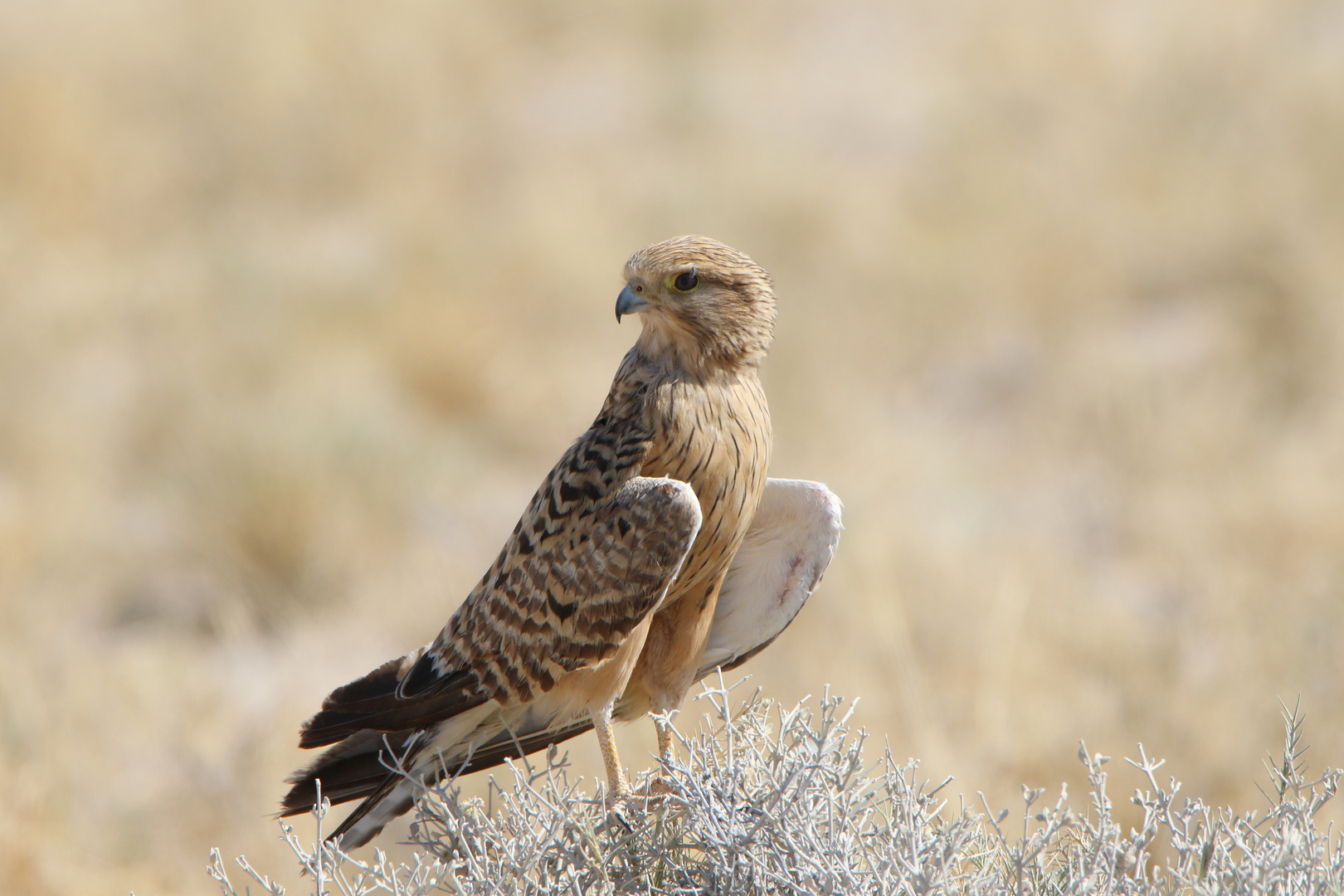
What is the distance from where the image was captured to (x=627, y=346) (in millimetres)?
9797

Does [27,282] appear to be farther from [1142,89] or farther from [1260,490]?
[1142,89]

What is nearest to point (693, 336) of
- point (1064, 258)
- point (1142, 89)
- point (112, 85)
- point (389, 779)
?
point (389, 779)

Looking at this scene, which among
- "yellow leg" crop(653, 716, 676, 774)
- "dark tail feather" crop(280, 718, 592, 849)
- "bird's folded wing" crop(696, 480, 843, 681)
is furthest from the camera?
"bird's folded wing" crop(696, 480, 843, 681)

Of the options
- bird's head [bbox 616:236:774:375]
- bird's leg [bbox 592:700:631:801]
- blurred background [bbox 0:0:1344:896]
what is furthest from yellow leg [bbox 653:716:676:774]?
blurred background [bbox 0:0:1344:896]

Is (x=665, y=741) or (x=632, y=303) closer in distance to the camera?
(x=665, y=741)

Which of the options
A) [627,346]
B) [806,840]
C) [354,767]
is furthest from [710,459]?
[627,346]

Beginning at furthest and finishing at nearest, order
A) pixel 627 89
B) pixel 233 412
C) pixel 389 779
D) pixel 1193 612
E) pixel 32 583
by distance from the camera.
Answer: pixel 627 89
pixel 233 412
pixel 32 583
pixel 1193 612
pixel 389 779

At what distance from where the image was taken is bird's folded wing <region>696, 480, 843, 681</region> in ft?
10.8

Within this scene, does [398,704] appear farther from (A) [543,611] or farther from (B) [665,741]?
(B) [665,741]

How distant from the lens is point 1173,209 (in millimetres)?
10758

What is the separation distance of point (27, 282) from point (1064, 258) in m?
8.66

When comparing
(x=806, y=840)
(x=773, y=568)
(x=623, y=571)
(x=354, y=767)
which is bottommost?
(x=806, y=840)

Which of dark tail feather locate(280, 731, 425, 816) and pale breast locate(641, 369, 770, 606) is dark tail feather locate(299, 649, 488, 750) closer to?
dark tail feather locate(280, 731, 425, 816)

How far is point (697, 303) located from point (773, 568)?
0.79 m
